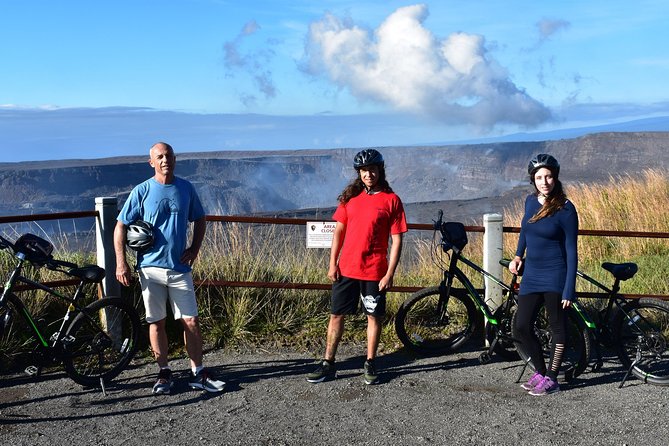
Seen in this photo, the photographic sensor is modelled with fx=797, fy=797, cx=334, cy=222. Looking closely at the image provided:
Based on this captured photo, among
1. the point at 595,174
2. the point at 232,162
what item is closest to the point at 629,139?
the point at 595,174

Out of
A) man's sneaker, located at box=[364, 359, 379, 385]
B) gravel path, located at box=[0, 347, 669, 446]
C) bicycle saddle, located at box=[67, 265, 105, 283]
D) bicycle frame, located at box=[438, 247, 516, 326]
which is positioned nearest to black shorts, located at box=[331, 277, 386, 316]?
man's sneaker, located at box=[364, 359, 379, 385]

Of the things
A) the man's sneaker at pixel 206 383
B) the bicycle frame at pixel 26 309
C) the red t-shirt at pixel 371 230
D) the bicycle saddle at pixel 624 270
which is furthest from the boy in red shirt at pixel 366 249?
the bicycle frame at pixel 26 309

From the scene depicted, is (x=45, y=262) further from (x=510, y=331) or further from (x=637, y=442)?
(x=637, y=442)

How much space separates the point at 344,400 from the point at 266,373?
0.94 m

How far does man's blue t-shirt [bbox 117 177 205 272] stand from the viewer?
5.91m

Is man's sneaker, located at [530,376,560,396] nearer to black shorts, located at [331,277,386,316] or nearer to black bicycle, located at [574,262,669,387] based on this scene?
black bicycle, located at [574,262,669,387]

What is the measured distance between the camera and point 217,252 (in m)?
8.43

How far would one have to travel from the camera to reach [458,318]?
7660mm

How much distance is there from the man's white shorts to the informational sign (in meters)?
1.77

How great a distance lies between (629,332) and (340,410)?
2.57 metres

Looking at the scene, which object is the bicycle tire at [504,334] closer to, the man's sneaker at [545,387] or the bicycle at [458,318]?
the bicycle at [458,318]

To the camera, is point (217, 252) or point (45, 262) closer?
point (45, 262)

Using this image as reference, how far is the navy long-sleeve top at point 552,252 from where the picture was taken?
577cm

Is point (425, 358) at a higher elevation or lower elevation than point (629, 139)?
lower
